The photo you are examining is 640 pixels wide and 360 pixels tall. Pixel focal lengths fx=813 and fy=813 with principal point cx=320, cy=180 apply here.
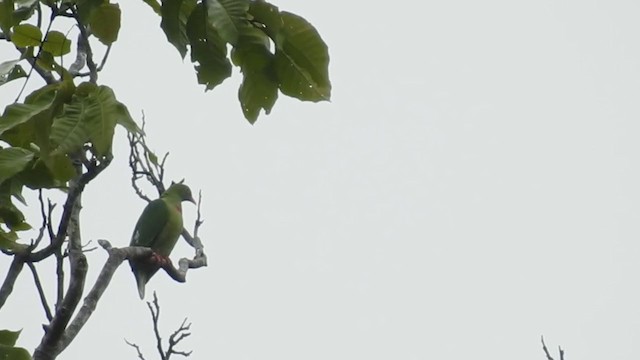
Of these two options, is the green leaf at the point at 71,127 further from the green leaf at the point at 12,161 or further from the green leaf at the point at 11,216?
the green leaf at the point at 11,216

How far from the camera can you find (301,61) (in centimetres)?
137

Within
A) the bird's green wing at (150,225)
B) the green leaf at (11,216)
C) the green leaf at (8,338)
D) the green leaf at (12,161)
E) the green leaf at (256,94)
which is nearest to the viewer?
the green leaf at (12,161)

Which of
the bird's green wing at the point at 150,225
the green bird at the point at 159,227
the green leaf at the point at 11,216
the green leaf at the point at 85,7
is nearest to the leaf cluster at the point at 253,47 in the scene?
the green leaf at the point at 85,7

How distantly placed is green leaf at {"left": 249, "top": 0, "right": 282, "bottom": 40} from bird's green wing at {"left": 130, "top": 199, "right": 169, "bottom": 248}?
419 cm

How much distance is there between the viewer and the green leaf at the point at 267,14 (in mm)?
1324

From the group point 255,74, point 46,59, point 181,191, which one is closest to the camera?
point 255,74

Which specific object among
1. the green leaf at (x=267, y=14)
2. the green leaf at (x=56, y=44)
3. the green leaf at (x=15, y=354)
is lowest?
the green leaf at (x=15, y=354)

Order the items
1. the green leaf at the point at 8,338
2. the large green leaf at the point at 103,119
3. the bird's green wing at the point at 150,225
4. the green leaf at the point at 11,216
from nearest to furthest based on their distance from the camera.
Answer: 1. the large green leaf at the point at 103,119
2. the green leaf at the point at 8,338
3. the green leaf at the point at 11,216
4. the bird's green wing at the point at 150,225

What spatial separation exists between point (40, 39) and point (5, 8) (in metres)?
0.08

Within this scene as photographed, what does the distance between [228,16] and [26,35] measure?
1.43 ft

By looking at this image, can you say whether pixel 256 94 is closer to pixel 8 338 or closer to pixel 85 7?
pixel 85 7

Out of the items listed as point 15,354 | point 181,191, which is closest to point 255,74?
point 15,354

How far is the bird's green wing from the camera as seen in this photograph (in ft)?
17.8

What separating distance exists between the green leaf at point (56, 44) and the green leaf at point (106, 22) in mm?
165
